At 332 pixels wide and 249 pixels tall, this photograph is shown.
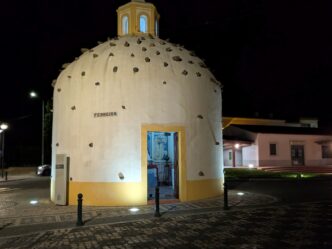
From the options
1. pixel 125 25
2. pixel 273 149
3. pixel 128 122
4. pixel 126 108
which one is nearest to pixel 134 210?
pixel 128 122

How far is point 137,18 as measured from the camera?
19.0m

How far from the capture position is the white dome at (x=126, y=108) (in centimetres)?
1403

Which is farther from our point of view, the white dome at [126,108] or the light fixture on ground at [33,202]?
the light fixture on ground at [33,202]

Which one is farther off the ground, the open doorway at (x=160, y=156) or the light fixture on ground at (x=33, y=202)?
the open doorway at (x=160, y=156)

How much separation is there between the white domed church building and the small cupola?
2.97 metres

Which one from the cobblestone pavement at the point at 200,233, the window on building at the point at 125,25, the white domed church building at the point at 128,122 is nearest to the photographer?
the cobblestone pavement at the point at 200,233

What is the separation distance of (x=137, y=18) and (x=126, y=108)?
7.15 metres

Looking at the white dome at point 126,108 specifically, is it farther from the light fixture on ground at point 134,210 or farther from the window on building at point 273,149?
the window on building at point 273,149

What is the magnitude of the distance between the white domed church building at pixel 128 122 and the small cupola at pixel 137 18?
9.75ft

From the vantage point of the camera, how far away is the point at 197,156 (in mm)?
15141

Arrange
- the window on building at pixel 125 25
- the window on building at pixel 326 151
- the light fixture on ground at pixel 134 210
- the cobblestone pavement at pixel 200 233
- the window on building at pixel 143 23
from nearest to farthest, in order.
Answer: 1. the cobblestone pavement at pixel 200 233
2. the light fixture on ground at pixel 134 210
3. the window on building at pixel 143 23
4. the window on building at pixel 125 25
5. the window on building at pixel 326 151

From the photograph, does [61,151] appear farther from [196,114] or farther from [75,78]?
[196,114]

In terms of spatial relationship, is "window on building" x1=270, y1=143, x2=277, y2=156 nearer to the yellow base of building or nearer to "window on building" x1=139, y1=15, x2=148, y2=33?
"window on building" x1=139, y1=15, x2=148, y2=33

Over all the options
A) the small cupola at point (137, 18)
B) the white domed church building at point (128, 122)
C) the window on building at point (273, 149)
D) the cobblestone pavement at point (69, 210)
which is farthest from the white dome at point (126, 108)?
the window on building at point (273, 149)
